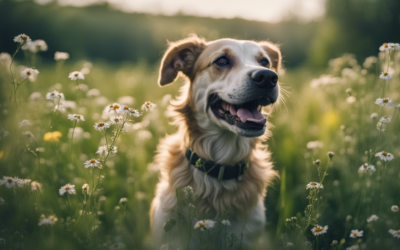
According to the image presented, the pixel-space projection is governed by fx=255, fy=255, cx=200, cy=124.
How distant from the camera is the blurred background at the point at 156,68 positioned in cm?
322

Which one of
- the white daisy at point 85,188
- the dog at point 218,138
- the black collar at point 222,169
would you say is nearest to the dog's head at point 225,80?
the dog at point 218,138

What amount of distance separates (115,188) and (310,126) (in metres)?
3.85

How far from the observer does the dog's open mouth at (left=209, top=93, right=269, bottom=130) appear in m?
2.26

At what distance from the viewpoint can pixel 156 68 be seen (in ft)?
38.2

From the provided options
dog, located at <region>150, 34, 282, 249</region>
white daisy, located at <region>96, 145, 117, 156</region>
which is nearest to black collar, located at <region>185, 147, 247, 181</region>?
dog, located at <region>150, 34, 282, 249</region>

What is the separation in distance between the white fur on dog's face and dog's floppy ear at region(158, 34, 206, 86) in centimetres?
11

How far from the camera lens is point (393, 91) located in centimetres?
344

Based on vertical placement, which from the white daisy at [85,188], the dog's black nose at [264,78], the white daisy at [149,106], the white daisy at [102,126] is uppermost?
the dog's black nose at [264,78]

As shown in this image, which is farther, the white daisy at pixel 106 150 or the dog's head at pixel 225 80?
the dog's head at pixel 225 80

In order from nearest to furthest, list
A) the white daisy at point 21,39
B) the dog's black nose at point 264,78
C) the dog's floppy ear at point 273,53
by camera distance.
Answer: the white daisy at point 21,39
the dog's black nose at point 264,78
the dog's floppy ear at point 273,53

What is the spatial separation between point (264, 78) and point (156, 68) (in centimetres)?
1005

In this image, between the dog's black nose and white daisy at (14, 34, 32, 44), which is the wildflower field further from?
the dog's black nose

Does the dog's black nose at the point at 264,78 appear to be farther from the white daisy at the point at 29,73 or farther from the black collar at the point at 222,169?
the white daisy at the point at 29,73

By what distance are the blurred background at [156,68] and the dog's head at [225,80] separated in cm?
44
